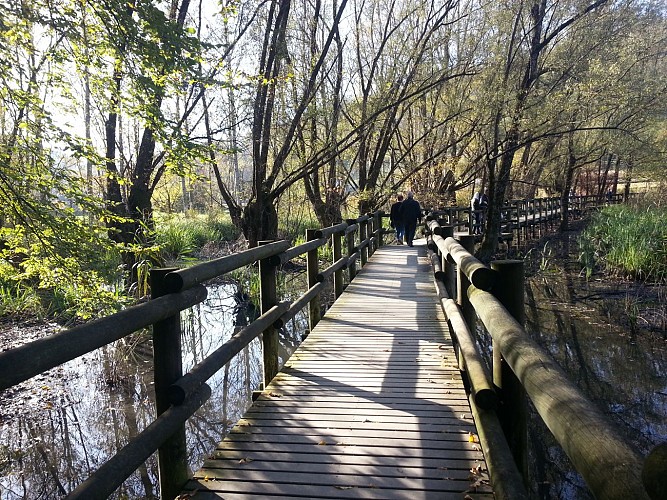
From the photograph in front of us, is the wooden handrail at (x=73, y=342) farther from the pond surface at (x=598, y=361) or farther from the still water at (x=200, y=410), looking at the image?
the still water at (x=200, y=410)

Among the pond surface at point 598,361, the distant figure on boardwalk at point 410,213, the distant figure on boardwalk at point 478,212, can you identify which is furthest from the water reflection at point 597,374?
the distant figure on boardwalk at point 478,212

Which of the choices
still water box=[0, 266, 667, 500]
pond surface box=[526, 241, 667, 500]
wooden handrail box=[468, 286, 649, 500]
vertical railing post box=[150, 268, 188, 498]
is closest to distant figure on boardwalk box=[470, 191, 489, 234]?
pond surface box=[526, 241, 667, 500]

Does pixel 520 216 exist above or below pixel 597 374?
above

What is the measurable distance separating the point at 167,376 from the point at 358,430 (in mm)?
1326

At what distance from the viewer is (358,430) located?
10.9ft

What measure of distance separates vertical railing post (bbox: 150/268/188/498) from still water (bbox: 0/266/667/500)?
2.83 m

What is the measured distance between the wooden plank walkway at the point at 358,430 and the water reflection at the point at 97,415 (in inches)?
80.5

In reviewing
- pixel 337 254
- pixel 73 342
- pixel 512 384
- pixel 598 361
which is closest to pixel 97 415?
pixel 337 254

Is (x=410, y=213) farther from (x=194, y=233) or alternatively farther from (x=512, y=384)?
(x=512, y=384)

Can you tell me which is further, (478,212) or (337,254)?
(478,212)

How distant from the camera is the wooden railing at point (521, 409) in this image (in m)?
1.05

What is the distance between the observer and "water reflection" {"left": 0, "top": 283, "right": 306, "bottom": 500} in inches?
209

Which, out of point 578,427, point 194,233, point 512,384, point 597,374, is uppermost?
point 578,427

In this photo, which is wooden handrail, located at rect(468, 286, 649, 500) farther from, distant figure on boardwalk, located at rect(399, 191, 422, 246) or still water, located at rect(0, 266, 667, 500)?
distant figure on boardwalk, located at rect(399, 191, 422, 246)
